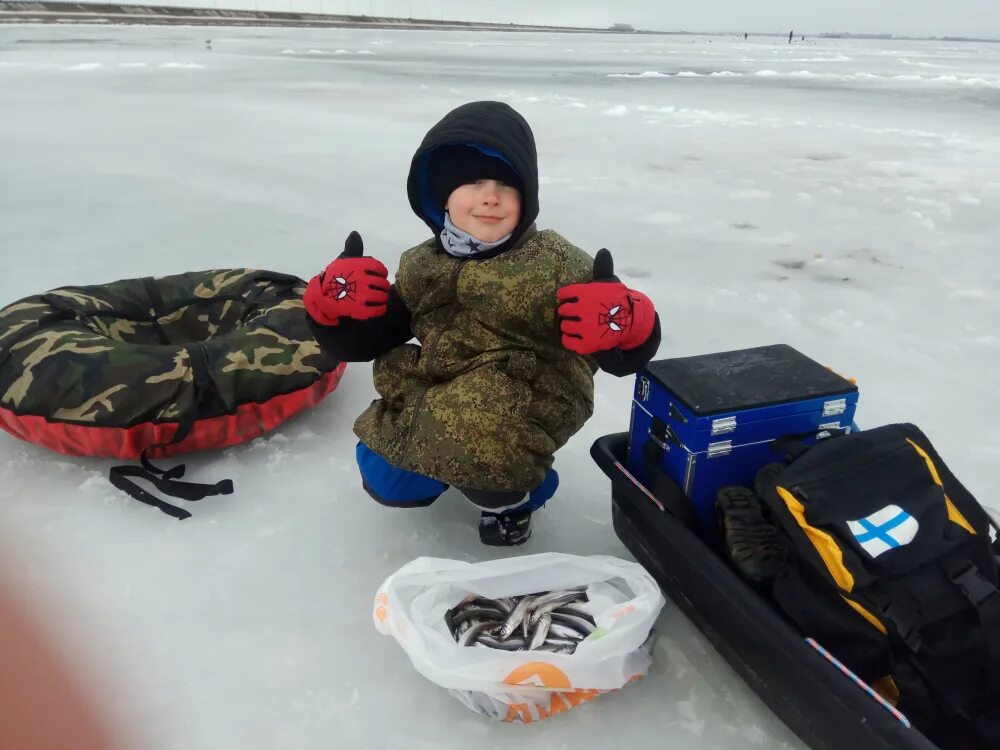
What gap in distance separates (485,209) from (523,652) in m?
0.70

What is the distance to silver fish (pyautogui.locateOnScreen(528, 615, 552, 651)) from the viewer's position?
3.55ft

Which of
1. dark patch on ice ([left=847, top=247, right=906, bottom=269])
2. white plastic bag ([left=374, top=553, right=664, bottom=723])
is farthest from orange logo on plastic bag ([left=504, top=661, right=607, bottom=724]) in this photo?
dark patch on ice ([left=847, top=247, right=906, bottom=269])

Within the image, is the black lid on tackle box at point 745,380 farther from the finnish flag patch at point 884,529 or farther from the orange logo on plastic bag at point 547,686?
the orange logo on plastic bag at point 547,686

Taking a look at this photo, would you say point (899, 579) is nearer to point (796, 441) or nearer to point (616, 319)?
point (796, 441)

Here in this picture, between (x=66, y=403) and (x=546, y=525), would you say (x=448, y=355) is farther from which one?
(x=66, y=403)

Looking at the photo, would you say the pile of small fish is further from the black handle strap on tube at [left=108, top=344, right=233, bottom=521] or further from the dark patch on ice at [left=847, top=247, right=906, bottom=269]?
the dark patch on ice at [left=847, top=247, right=906, bottom=269]

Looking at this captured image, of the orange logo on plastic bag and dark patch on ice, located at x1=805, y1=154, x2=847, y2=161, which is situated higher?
dark patch on ice, located at x1=805, y1=154, x2=847, y2=161

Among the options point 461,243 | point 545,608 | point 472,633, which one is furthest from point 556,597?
point 461,243

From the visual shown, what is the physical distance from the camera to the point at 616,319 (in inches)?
44.1

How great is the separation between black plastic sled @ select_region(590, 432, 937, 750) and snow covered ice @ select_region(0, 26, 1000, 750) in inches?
3.5

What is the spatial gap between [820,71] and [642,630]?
1646 centimetres

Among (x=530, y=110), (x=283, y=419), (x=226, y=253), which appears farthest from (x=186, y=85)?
(x=283, y=419)

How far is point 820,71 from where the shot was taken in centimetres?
1480

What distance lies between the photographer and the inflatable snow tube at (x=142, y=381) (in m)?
1.55
